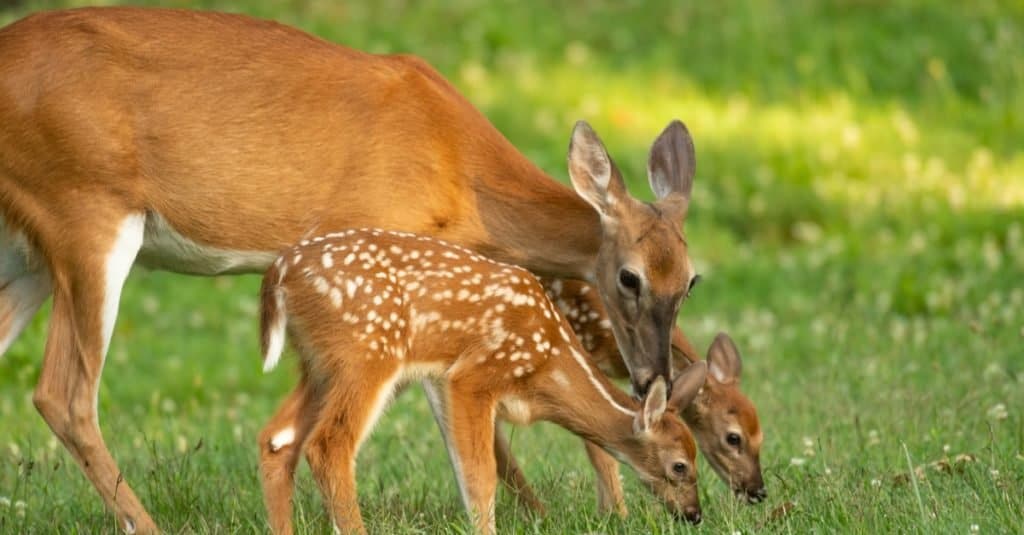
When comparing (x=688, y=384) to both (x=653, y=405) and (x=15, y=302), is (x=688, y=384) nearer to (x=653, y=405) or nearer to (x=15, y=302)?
(x=653, y=405)

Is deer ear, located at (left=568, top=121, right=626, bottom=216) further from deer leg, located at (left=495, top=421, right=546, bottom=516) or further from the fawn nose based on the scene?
the fawn nose

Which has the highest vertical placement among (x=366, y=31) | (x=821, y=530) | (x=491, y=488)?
(x=821, y=530)

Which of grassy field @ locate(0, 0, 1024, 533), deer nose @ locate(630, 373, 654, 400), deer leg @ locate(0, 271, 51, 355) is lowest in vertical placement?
grassy field @ locate(0, 0, 1024, 533)

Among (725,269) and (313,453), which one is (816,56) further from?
(313,453)

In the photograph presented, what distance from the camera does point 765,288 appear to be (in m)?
12.2

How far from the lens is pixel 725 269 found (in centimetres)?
1249

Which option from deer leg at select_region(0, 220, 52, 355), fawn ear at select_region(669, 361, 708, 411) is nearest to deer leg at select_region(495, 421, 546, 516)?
fawn ear at select_region(669, 361, 708, 411)

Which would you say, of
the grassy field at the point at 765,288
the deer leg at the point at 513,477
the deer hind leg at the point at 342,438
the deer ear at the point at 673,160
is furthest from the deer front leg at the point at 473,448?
the deer ear at the point at 673,160

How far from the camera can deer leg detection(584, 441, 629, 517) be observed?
6891mm

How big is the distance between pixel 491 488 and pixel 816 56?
10159mm

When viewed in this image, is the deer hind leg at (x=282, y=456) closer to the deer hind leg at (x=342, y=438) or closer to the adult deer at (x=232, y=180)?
the deer hind leg at (x=342, y=438)

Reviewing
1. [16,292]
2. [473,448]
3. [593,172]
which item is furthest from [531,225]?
[16,292]

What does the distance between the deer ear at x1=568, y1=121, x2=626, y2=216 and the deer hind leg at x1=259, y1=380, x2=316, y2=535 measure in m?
1.54

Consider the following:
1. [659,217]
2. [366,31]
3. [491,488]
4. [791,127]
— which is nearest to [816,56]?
[791,127]
